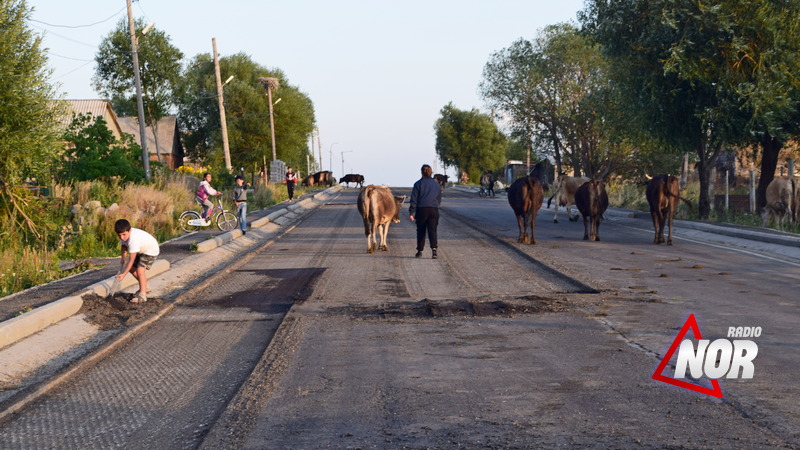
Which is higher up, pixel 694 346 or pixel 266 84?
pixel 266 84

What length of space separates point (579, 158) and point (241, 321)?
1688 inches

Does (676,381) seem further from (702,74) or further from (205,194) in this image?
(205,194)

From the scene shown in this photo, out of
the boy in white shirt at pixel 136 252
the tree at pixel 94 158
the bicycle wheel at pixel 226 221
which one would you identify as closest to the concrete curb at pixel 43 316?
the boy in white shirt at pixel 136 252

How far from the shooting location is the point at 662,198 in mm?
20281

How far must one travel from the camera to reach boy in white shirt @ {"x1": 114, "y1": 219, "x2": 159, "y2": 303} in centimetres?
1197

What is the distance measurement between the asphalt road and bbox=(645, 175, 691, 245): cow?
5172mm

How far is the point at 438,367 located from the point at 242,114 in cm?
7162

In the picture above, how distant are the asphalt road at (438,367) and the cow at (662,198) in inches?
204

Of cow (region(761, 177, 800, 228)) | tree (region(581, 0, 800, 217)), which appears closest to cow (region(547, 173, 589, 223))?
tree (region(581, 0, 800, 217))

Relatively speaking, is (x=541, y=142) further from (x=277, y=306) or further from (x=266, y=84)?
(x=277, y=306)

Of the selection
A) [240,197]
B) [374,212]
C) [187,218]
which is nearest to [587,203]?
[374,212]

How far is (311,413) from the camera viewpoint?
6.17 m

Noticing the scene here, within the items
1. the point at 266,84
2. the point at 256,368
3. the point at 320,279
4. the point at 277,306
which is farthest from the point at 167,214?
the point at 266,84

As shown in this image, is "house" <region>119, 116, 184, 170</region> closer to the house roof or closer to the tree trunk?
the house roof
